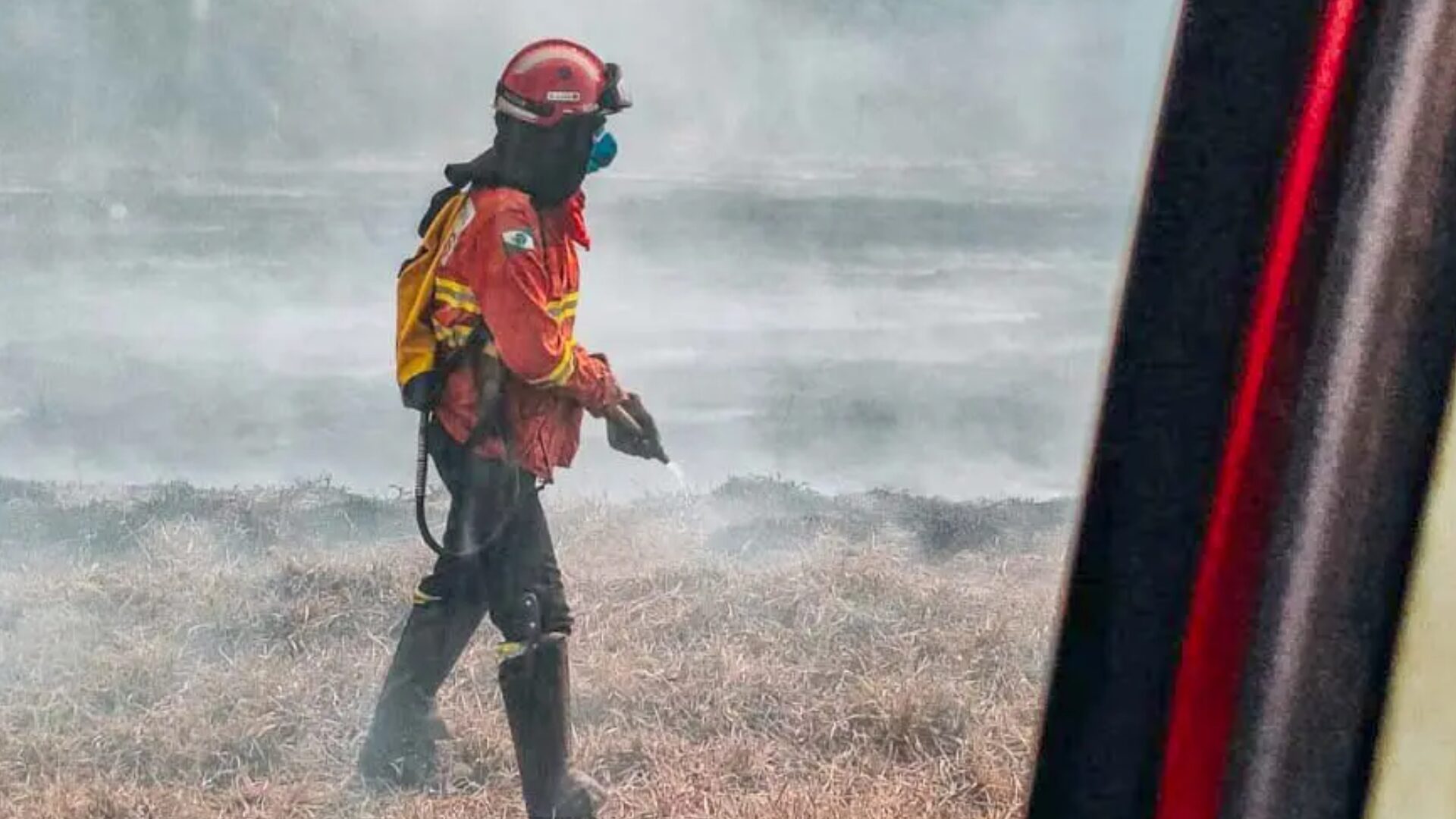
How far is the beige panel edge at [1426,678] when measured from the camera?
23.9 inches

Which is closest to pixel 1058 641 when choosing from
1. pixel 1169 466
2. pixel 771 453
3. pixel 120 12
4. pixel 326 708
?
pixel 1169 466

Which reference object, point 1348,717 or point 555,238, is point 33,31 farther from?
point 1348,717

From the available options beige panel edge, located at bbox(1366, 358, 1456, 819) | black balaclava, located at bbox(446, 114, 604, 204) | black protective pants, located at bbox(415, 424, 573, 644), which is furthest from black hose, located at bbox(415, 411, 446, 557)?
beige panel edge, located at bbox(1366, 358, 1456, 819)

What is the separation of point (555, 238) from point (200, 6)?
504mm

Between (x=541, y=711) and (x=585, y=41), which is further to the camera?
(x=541, y=711)

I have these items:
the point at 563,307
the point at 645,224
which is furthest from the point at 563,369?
the point at 645,224

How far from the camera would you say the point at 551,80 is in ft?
6.35

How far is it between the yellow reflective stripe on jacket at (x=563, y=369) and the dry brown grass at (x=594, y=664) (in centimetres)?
16

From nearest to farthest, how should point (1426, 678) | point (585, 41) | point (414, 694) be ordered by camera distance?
1. point (1426, 678)
2. point (585, 41)
3. point (414, 694)

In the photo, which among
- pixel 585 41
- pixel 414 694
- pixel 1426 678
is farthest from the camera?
pixel 414 694

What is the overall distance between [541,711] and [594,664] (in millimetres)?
Answer: 92

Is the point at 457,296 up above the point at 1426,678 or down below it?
below

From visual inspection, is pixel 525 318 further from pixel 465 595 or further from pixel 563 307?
pixel 465 595

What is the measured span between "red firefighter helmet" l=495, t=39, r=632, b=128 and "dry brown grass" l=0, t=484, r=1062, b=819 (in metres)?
0.50
